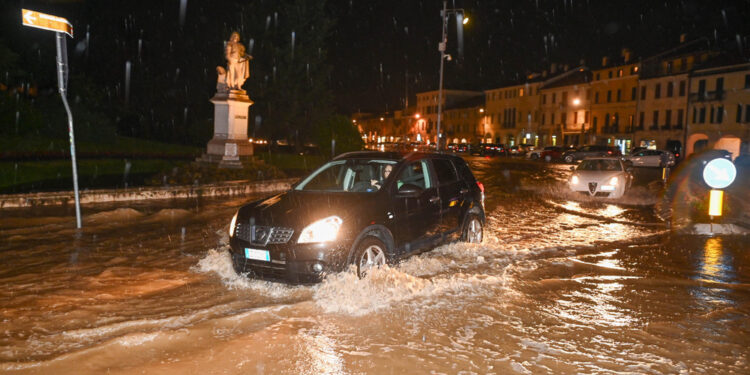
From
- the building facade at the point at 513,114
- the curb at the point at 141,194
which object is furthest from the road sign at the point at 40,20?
the building facade at the point at 513,114

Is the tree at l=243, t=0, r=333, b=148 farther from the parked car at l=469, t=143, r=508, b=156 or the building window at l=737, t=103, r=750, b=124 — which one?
the building window at l=737, t=103, r=750, b=124

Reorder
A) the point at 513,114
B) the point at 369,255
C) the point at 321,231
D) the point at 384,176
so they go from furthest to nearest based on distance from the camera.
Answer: the point at 513,114, the point at 384,176, the point at 369,255, the point at 321,231

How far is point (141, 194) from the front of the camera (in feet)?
48.6

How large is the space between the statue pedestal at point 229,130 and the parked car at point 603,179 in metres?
11.8

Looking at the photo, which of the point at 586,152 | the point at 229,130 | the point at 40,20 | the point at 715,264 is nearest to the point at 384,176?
the point at 715,264

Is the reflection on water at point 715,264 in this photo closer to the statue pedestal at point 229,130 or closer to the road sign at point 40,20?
the road sign at point 40,20

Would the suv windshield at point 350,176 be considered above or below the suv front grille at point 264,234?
above

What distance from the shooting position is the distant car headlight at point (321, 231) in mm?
6105

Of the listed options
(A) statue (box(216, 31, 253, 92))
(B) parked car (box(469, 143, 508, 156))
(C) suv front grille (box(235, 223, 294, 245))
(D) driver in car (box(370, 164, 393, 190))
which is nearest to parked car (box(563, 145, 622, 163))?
(B) parked car (box(469, 143, 508, 156))

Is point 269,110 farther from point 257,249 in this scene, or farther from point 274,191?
point 257,249

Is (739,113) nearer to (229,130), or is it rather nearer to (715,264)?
(229,130)

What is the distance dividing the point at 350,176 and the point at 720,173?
7.79m

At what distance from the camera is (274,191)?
1845 centimetres

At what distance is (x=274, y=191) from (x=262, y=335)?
13.5m
